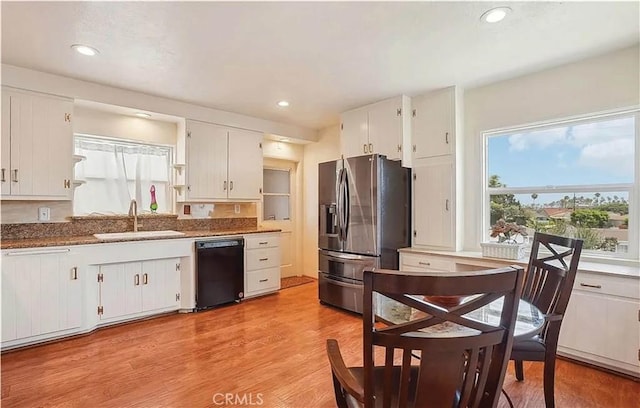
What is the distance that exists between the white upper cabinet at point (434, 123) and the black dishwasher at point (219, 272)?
2483 mm

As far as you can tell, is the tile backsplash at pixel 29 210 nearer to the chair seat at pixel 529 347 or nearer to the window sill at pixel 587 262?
the window sill at pixel 587 262

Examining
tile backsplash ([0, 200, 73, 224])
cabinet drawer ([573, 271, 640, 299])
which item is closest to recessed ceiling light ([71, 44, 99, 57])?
tile backsplash ([0, 200, 73, 224])

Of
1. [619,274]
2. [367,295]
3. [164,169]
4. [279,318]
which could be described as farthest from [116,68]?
[619,274]

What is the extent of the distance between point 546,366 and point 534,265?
1.98ft

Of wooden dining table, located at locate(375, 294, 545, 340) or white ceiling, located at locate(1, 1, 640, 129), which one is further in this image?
white ceiling, located at locate(1, 1, 640, 129)

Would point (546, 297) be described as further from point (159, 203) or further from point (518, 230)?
point (159, 203)

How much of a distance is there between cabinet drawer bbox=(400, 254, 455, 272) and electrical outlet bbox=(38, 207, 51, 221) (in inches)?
148

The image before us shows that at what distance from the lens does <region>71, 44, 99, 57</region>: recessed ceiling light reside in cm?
253

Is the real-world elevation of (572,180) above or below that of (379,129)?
below

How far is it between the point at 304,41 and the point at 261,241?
8.75 feet

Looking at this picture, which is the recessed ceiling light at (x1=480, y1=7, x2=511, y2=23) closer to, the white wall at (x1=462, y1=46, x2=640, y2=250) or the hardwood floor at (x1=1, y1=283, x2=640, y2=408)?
the white wall at (x1=462, y1=46, x2=640, y2=250)

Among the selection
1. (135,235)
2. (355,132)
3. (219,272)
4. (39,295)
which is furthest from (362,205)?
(39,295)

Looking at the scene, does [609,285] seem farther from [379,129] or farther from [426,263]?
[379,129]
